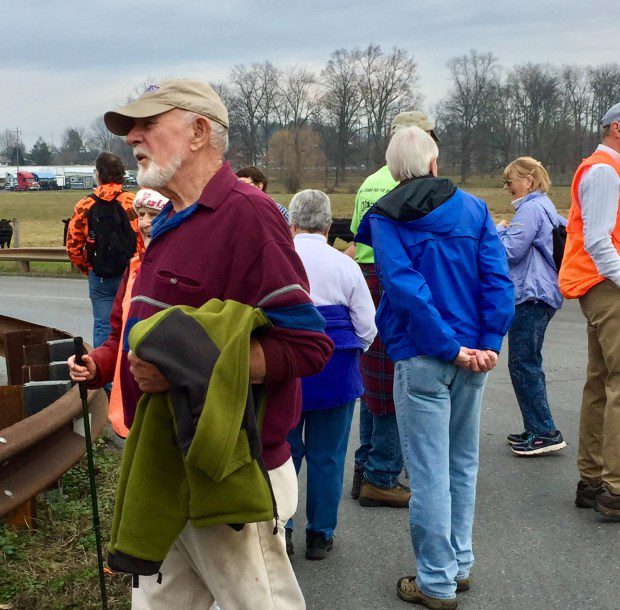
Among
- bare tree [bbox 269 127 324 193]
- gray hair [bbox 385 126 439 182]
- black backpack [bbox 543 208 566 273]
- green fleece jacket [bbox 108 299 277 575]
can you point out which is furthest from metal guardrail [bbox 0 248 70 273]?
bare tree [bbox 269 127 324 193]

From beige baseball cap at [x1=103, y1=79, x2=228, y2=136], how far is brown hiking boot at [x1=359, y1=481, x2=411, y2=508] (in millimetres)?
3286

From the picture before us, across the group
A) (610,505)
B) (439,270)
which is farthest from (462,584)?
(439,270)

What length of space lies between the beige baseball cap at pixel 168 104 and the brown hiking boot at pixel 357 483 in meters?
3.37

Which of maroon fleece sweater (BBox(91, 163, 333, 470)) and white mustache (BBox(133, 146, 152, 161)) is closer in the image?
maroon fleece sweater (BBox(91, 163, 333, 470))

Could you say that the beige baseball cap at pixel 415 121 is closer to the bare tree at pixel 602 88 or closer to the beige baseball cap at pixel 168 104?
the beige baseball cap at pixel 168 104

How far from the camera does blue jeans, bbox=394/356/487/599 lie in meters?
3.99

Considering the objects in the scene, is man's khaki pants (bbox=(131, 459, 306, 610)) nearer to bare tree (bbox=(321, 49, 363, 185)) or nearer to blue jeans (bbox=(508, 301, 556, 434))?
blue jeans (bbox=(508, 301, 556, 434))

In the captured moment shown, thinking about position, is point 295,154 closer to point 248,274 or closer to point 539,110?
point 539,110

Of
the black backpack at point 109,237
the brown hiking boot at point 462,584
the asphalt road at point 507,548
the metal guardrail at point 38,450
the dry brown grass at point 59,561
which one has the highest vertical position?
the black backpack at point 109,237

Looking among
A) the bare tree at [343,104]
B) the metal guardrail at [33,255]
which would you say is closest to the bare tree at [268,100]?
the bare tree at [343,104]

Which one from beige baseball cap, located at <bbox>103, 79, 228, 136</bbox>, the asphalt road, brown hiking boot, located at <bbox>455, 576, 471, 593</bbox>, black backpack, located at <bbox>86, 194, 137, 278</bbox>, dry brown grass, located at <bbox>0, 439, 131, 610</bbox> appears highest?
beige baseball cap, located at <bbox>103, 79, 228, 136</bbox>

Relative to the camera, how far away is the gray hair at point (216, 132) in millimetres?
2676

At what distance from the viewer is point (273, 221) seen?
257cm

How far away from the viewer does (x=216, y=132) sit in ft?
8.98
